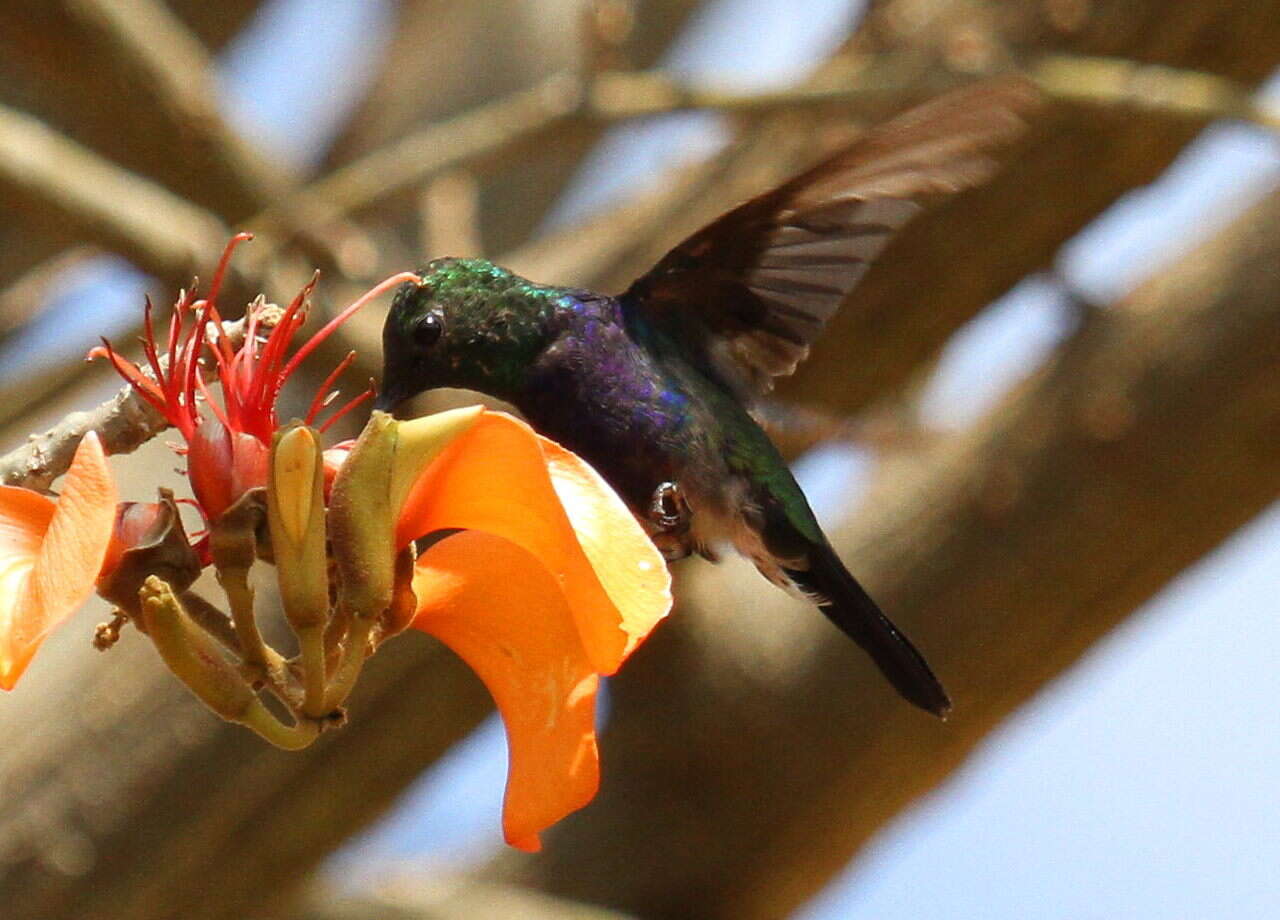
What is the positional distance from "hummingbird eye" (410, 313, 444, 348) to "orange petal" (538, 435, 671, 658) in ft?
2.79

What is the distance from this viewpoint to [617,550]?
1.30 metres

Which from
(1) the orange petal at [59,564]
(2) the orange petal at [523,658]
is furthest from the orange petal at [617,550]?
(1) the orange petal at [59,564]

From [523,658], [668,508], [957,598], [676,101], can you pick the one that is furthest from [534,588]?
[957,598]

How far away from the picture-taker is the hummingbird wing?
224 centimetres

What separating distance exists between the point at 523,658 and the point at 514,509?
16cm

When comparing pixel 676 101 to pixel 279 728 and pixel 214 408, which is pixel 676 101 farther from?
pixel 279 728

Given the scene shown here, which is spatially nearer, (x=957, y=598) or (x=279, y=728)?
(x=279, y=728)

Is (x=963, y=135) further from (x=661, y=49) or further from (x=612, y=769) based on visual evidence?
(x=661, y=49)

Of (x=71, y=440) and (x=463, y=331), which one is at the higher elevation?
(x=71, y=440)

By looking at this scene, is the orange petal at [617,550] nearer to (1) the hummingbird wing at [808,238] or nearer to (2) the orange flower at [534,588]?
(2) the orange flower at [534,588]

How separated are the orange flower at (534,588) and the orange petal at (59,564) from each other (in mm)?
265

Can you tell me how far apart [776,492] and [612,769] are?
1.66 metres

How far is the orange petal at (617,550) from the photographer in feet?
4.12

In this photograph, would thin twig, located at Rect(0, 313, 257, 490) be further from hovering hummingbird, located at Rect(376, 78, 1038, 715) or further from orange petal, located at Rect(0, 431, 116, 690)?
hovering hummingbird, located at Rect(376, 78, 1038, 715)
